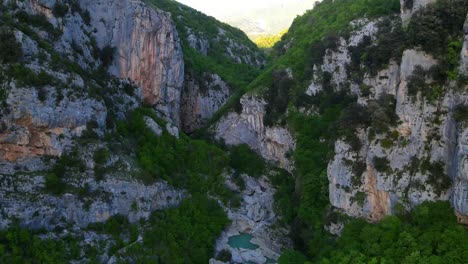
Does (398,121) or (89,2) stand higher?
(89,2)

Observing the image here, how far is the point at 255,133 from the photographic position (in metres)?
72.6

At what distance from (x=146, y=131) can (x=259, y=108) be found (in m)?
18.0

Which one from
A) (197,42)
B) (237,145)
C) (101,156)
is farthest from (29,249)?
(197,42)

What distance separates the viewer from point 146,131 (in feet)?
206

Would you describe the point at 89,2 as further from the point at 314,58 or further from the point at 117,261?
the point at 117,261

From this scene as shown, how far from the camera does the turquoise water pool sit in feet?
188

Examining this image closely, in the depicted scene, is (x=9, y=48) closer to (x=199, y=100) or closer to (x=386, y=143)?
(x=386, y=143)

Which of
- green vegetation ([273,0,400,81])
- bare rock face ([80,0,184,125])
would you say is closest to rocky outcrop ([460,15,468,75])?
green vegetation ([273,0,400,81])

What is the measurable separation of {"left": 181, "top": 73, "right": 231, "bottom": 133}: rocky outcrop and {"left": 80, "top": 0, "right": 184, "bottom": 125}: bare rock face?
6935 millimetres

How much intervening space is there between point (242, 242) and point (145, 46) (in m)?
32.0

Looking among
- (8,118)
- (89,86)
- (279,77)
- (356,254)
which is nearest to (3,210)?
(8,118)

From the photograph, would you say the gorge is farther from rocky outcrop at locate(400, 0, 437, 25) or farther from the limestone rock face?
rocky outcrop at locate(400, 0, 437, 25)

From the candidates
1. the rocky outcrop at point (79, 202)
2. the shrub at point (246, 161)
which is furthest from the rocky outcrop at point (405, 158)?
Result: the rocky outcrop at point (79, 202)

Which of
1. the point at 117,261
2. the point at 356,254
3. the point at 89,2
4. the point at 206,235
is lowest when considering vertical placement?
the point at 117,261
